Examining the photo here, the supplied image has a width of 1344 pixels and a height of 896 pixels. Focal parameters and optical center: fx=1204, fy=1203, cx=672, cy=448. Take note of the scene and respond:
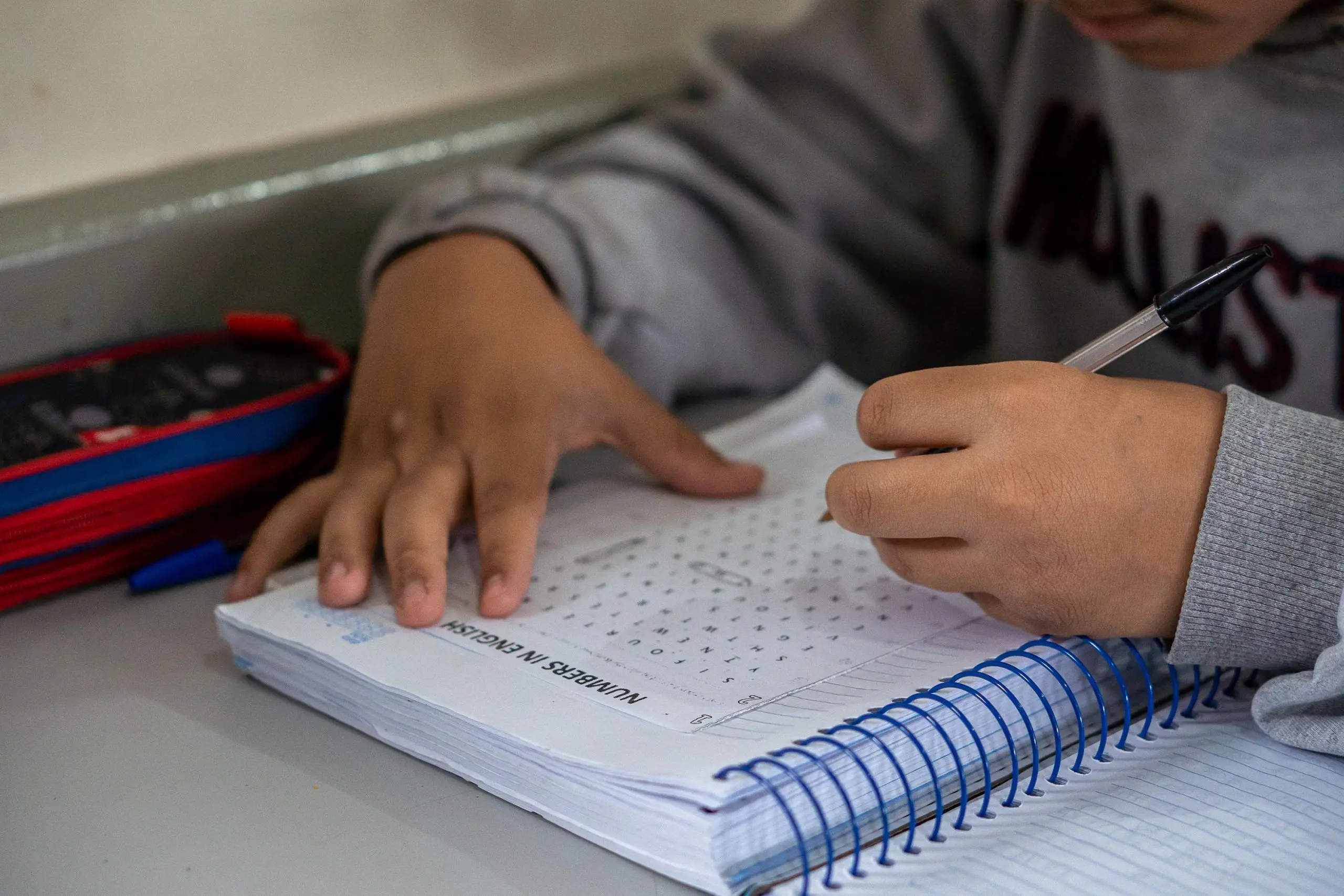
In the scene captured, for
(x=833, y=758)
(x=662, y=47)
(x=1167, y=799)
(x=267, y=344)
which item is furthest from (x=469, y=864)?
(x=662, y=47)

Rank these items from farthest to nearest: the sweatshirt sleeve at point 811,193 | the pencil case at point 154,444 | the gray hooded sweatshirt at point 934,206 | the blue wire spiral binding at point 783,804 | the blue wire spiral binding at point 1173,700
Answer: the sweatshirt sleeve at point 811,193 → the gray hooded sweatshirt at point 934,206 → the pencil case at point 154,444 → the blue wire spiral binding at point 1173,700 → the blue wire spiral binding at point 783,804

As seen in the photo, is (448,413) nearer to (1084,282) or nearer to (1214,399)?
(1214,399)

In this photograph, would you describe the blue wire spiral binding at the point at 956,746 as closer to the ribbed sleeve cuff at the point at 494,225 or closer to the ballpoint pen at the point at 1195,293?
the ballpoint pen at the point at 1195,293

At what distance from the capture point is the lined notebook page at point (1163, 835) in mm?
404

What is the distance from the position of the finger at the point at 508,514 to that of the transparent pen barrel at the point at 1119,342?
260 millimetres

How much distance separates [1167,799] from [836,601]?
0.52ft

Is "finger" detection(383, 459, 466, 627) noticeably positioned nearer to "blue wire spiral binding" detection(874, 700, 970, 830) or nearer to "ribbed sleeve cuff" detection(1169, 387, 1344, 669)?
"blue wire spiral binding" detection(874, 700, 970, 830)

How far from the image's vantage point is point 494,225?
0.78 meters

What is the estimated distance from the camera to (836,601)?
0.54 m

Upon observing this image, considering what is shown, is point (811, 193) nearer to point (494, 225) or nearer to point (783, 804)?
point (494, 225)

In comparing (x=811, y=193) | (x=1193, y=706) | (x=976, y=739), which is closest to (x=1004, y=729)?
(x=976, y=739)

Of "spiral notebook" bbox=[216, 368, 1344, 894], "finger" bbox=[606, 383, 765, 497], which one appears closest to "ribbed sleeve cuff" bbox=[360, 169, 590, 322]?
"finger" bbox=[606, 383, 765, 497]

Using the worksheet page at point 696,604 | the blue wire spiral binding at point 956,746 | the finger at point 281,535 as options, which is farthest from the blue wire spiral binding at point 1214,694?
the finger at point 281,535

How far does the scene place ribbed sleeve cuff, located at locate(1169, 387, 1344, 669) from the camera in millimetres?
479
